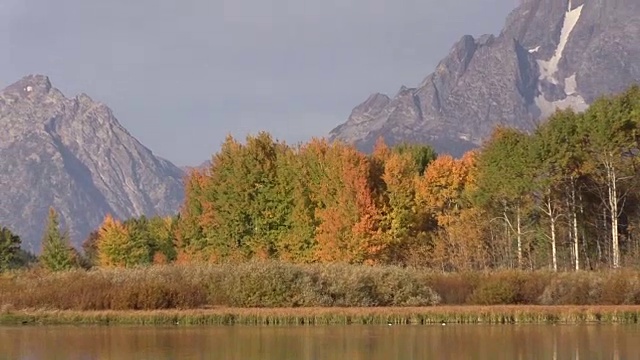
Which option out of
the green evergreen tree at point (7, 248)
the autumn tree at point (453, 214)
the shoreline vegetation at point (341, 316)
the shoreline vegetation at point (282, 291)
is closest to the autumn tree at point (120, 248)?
the green evergreen tree at point (7, 248)

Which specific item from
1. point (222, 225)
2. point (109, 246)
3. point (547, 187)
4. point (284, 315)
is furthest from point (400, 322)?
point (109, 246)

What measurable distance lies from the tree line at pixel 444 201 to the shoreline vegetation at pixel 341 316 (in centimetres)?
1672

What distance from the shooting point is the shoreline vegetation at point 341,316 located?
41531 mm

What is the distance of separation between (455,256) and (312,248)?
10714mm

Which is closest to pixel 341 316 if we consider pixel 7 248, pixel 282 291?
pixel 282 291

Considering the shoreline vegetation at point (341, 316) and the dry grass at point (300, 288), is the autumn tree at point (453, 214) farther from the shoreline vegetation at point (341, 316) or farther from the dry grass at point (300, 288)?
the shoreline vegetation at point (341, 316)

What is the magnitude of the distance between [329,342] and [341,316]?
9.53m

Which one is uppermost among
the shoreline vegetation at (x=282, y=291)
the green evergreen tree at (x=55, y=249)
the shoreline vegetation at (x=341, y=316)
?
the green evergreen tree at (x=55, y=249)

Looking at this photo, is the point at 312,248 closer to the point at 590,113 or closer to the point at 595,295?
the point at 590,113

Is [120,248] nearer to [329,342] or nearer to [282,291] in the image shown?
[282,291]

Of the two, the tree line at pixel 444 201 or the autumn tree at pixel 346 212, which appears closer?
the tree line at pixel 444 201

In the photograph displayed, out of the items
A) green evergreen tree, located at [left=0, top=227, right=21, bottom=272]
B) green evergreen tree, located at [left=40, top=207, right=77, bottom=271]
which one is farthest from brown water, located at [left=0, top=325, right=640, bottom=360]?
green evergreen tree, located at [left=0, top=227, right=21, bottom=272]

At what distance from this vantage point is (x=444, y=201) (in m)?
73.7

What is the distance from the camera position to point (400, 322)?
42.0 meters
